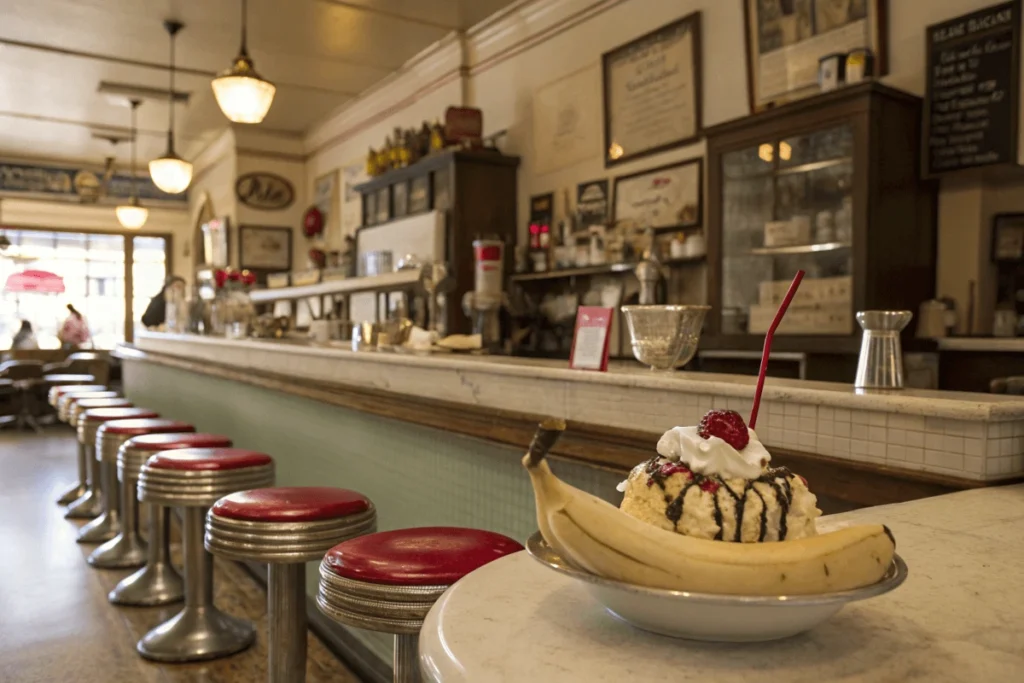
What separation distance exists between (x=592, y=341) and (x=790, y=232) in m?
2.18

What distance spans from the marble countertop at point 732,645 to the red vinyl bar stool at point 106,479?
12.1ft

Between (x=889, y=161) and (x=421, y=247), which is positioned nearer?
(x=889, y=161)

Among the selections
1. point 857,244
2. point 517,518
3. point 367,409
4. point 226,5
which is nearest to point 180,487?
point 367,409

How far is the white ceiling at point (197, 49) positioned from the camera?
5.97m

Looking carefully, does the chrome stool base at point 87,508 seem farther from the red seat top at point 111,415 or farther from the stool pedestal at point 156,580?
the stool pedestal at point 156,580

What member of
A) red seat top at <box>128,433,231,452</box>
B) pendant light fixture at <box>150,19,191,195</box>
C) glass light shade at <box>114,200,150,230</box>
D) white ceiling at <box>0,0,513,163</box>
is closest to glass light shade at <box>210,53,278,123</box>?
white ceiling at <box>0,0,513,163</box>

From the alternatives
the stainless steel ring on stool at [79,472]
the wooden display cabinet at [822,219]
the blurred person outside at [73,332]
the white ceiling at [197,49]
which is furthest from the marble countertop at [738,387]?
the blurred person outside at [73,332]

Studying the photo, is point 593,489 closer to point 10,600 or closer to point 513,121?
point 10,600

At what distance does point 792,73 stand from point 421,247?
10.2ft

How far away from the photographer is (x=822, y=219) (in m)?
3.76

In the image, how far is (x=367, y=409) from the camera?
276 cm

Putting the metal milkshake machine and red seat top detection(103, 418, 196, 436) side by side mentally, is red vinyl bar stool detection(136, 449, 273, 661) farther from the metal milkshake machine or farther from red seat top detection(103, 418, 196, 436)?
the metal milkshake machine

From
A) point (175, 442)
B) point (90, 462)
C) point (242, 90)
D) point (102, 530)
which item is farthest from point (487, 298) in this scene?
point (90, 462)

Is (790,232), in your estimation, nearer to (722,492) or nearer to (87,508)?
(722,492)
